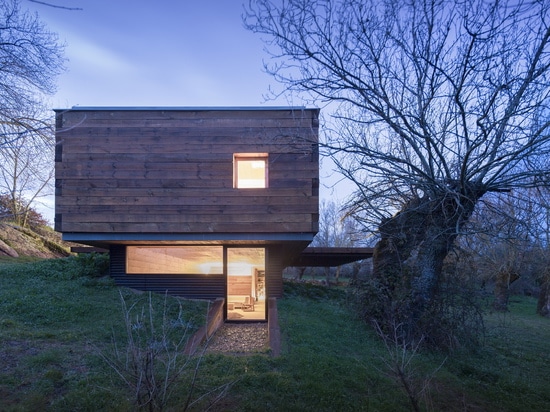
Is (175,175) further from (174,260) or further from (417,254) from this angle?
(417,254)

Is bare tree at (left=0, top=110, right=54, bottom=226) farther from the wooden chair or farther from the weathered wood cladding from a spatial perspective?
the wooden chair

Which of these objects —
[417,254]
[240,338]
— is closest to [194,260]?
[240,338]

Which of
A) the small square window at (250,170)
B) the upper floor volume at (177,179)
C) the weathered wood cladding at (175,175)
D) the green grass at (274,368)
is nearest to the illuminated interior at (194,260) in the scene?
the green grass at (274,368)

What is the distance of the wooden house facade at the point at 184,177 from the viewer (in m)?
10.7

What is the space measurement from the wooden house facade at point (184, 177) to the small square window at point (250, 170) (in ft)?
0.08

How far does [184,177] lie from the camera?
10.8 m

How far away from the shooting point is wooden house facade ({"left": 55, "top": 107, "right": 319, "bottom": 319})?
1067 centimetres

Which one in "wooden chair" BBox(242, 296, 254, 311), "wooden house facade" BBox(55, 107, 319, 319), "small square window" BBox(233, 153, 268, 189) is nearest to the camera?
"wooden house facade" BBox(55, 107, 319, 319)

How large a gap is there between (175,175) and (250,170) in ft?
5.88

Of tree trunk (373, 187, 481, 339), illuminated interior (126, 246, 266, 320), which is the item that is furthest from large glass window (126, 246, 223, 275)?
tree trunk (373, 187, 481, 339)

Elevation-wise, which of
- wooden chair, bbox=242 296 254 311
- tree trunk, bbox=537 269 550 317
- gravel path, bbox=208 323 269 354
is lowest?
tree trunk, bbox=537 269 550 317

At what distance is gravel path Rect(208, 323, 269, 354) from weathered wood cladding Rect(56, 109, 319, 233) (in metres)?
2.39

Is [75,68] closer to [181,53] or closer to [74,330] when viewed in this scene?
[181,53]

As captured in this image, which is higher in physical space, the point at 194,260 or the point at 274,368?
the point at 194,260
